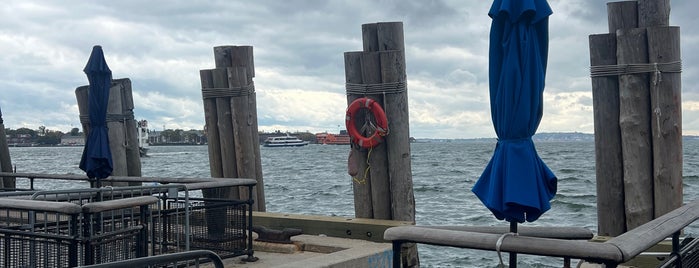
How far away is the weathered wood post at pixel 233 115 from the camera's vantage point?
10.7 meters

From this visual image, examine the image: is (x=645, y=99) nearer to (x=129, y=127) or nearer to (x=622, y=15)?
(x=622, y=15)

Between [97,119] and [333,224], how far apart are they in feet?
12.7

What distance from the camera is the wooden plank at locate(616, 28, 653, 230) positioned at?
7523 millimetres

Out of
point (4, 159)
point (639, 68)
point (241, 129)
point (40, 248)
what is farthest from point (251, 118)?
point (4, 159)

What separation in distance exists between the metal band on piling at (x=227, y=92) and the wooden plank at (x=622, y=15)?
5.26m

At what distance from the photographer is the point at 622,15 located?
303 inches

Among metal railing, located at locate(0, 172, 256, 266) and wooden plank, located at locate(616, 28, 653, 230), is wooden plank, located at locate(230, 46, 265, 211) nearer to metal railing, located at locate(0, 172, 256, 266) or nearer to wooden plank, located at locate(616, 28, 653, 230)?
metal railing, located at locate(0, 172, 256, 266)

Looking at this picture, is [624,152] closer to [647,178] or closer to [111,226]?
[647,178]

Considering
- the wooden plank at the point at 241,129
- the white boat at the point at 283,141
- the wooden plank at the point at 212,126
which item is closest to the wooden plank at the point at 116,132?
the wooden plank at the point at 212,126

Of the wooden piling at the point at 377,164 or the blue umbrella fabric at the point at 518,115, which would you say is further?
the wooden piling at the point at 377,164

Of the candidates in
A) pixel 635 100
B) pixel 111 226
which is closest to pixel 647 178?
pixel 635 100

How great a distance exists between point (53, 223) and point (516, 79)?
5132 millimetres

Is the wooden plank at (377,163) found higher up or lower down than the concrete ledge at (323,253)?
higher up

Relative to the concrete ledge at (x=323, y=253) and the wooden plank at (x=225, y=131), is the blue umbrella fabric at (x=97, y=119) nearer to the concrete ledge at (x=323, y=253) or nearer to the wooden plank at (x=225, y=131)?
the wooden plank at (x=225, y=131)
